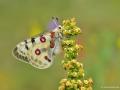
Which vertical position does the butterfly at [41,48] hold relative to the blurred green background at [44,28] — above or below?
below

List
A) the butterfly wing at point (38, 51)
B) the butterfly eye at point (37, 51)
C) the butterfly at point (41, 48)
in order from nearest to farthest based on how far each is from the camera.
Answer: the butterfly at point (41, 48) < the butterfly wing at point (38, 51) < the butterfly eye at point (37, 51)

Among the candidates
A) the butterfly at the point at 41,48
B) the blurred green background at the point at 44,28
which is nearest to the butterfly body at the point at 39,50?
the butterfly at the point at 41,48

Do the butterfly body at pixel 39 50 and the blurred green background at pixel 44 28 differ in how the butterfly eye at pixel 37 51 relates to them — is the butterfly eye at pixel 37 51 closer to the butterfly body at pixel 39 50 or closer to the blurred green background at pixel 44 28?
the butterfly body at pixel 39 50

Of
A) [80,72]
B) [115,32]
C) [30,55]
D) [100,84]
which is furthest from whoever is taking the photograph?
[115,32]

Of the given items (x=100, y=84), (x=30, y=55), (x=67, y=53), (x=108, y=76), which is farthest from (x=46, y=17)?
(x=67, y=53)

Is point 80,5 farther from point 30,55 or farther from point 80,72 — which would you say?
point 80,72

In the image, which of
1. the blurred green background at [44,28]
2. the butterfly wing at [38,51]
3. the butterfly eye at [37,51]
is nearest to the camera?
the butterfly wing at [38,51]

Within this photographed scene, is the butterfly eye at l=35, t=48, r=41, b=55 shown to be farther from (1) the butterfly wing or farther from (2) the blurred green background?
(2) the blurred green background
